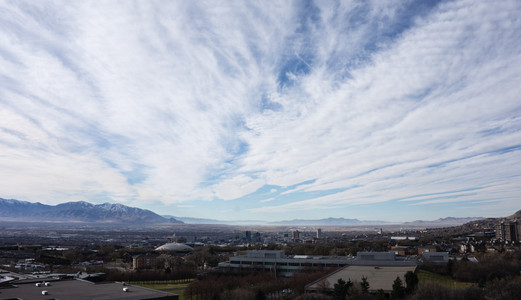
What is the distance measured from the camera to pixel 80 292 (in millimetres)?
36281

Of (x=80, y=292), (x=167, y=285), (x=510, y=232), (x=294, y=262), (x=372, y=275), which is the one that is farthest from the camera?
(x=510, y=232)

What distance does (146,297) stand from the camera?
109 ft

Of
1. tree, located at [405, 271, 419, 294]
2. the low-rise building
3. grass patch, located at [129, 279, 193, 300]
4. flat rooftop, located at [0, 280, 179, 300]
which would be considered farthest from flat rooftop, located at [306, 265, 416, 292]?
flat rooftop, located at [0, 280, 179, 300]

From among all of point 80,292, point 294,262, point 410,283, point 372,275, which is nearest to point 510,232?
point 294,262

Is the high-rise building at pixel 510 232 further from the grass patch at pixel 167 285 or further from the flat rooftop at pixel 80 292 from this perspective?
the flat rooftop at pixel 80 292

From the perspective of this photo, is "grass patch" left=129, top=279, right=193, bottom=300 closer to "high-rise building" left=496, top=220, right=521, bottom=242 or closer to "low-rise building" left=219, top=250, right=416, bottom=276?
"low-rise building" left=219, top=250, right=416, bottom=276

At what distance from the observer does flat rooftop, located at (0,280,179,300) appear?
33.6 m

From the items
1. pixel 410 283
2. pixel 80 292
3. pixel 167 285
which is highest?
pixel 80 292

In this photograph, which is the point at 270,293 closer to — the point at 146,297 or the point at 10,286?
the point at 146,297

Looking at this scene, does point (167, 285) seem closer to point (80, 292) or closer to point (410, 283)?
point (80, 292)

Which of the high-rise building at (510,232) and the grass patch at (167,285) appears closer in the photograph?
the grass patch at (167,285)

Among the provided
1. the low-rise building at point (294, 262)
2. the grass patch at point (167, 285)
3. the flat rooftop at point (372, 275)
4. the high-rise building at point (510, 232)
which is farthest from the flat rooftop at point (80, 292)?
the high-rise building at point (510, 232)

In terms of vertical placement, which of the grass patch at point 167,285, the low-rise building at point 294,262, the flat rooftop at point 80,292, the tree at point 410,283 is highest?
the flat rooftop at point 80,292

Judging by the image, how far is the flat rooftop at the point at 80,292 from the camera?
110ft
